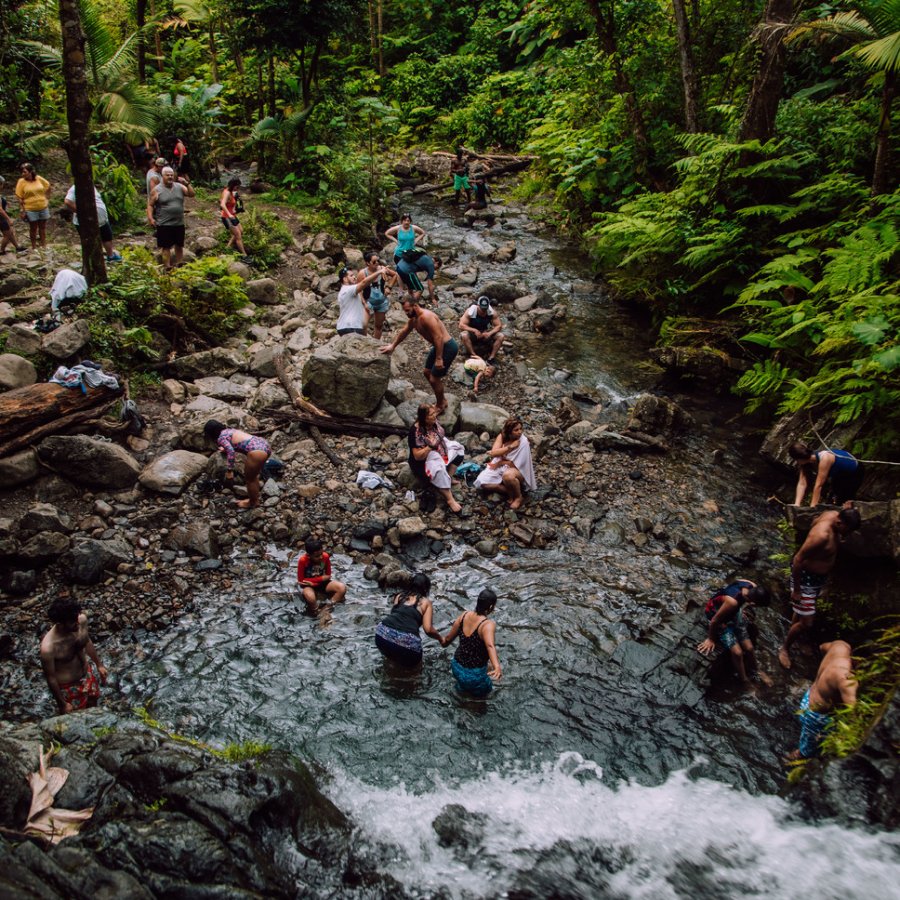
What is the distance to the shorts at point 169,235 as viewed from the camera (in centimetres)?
1173

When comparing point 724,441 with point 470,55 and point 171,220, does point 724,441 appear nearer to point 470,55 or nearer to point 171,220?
point 171,220

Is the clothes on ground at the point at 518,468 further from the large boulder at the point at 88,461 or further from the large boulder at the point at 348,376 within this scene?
the large boulder at the point at 88,461

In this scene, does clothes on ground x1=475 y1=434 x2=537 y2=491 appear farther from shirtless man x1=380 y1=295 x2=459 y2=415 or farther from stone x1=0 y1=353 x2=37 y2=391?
stone x1=0 y1=353 x2=37 y2=391

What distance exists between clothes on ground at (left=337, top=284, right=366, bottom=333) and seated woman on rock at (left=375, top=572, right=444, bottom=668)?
19.4 ft

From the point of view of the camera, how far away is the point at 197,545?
771cm

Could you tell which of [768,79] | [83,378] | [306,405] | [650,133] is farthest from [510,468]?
[650,133]

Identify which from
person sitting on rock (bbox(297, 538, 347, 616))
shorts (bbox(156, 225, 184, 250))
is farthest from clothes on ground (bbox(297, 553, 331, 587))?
shorts (bbox(156, 225, 184, 250))

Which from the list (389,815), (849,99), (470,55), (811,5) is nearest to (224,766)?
(389,815)

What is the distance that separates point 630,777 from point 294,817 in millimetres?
2971

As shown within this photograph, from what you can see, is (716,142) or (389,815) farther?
(716,142)

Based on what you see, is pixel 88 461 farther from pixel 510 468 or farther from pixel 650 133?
pixel 650 133

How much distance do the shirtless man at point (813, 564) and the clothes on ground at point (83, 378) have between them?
8876mm

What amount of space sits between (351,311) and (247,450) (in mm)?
3973

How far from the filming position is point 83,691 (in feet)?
19.3
